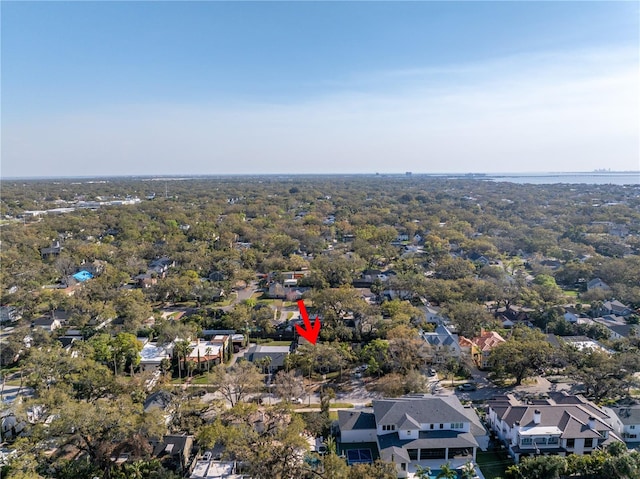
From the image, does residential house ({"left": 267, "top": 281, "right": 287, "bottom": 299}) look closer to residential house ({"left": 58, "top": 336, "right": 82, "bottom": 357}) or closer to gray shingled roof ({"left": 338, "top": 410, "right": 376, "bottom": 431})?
residential house ({"left": 58, "top": 336, "right": 82, "bottom": 357})

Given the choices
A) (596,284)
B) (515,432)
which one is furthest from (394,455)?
(596,284)

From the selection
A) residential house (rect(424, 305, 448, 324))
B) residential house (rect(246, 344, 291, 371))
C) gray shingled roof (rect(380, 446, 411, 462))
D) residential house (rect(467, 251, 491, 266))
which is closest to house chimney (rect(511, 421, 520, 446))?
gray shingled roof (rect(380, 446, 411, 462))

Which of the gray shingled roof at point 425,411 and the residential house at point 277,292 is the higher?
the gray shingled roof at point 425,411

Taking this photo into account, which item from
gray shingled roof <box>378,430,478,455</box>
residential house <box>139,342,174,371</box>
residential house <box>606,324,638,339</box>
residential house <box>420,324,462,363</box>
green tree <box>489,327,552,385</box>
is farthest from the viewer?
residential house <box>606,324,638,339</box>

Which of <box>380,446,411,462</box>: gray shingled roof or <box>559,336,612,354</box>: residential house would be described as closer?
<box>380,446,411,462</box>: gray shingled roof

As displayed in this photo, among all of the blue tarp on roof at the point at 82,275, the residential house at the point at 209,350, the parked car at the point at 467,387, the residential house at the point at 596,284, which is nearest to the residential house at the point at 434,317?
the parked car at the point at 467,387

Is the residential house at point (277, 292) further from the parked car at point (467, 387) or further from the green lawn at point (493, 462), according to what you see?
the green lawn at point (493, 462)

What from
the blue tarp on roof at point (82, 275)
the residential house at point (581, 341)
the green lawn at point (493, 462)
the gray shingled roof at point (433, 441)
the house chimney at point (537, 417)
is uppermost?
the blue tarp on roof at point (82, 275)
